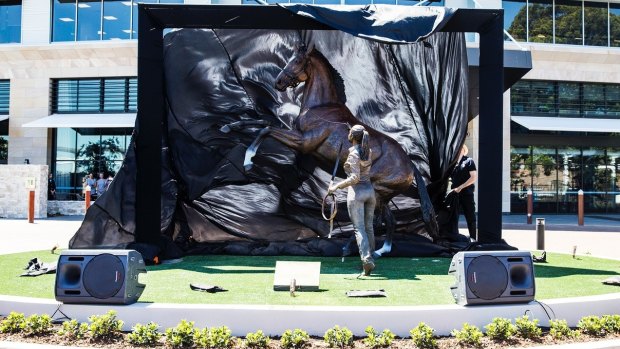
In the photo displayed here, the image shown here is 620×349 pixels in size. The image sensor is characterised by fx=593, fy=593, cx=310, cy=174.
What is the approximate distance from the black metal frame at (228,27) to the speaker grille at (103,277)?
12.3ft

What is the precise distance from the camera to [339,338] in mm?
5145

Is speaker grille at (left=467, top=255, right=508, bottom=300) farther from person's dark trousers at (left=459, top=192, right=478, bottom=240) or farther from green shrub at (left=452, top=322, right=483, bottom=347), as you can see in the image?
person's dark trousers at (left=459, top=192, right=478, bottom=240)

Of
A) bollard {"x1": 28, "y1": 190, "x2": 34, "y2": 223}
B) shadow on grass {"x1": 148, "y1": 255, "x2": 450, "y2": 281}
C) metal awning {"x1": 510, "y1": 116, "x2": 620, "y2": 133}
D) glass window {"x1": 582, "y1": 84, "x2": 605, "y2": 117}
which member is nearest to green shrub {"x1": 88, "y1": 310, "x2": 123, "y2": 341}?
shadow on grass {"x1": 148, "y1": 255, "x2": 450, "y2": 281}

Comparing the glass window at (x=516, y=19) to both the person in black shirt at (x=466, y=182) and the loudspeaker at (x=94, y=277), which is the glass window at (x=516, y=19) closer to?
the person in black shirt at (x=466, y=182)

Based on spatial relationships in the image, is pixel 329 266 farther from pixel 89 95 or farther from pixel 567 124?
pixel 89 95

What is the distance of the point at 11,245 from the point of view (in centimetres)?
1266

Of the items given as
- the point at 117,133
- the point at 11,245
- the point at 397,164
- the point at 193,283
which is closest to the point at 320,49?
the point at 397,164

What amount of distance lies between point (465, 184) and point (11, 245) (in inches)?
374

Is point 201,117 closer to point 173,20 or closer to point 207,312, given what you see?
point 173,20

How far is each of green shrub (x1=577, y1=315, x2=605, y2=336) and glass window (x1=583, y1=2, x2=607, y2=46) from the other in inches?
Answer: 1067

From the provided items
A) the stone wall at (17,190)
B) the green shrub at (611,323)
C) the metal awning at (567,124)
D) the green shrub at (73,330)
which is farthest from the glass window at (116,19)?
the green shrub at (611,323)

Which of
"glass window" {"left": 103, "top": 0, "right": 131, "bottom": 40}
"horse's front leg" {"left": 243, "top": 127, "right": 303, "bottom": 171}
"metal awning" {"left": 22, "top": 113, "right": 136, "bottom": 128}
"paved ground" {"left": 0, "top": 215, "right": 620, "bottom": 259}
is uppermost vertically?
"glass window" {"left": 103, "top": 0, "right": 131, "bottom": 40}

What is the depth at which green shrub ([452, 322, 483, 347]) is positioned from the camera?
5239mm

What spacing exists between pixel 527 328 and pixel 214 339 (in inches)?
113
